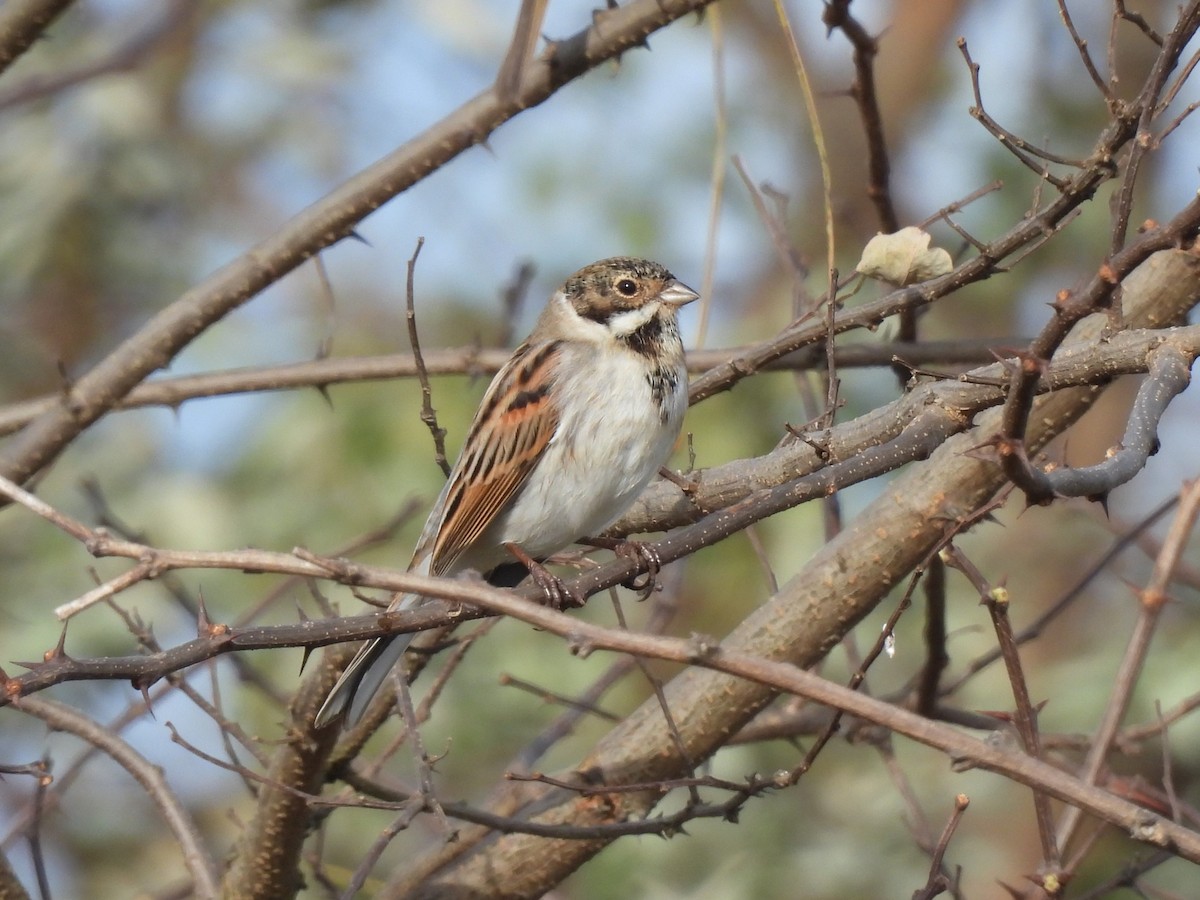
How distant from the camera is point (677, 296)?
4926 mm

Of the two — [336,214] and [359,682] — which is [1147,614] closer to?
[359,682]

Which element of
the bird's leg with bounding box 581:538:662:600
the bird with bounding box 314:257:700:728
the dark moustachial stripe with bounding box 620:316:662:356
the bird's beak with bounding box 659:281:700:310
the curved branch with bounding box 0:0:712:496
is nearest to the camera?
the bird's leg with bounding box 581:538:662:600

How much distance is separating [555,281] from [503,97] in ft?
14.8

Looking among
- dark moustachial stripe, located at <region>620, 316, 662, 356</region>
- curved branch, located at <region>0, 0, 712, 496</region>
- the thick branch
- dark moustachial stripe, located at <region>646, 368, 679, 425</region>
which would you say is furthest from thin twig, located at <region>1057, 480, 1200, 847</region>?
curved branch, located at <region>0, 0, 712, 496</region>

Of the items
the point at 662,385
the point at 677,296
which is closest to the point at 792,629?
the point at 662,385

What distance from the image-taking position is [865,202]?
35.3 feet

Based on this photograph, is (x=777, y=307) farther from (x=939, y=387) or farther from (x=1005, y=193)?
(x=939, y=387)

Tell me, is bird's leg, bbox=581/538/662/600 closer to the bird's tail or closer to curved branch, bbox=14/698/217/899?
the bird's tail

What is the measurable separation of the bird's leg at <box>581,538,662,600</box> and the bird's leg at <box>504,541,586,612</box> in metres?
0.15

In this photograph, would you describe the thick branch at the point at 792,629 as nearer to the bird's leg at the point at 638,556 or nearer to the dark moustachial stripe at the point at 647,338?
the bird's leg at the point at 638,556

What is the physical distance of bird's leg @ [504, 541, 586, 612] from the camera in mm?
3788

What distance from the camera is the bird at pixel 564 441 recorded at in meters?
4.41

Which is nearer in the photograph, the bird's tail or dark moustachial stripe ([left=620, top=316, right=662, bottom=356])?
the bird's tail

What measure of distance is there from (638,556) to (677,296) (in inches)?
69.8
